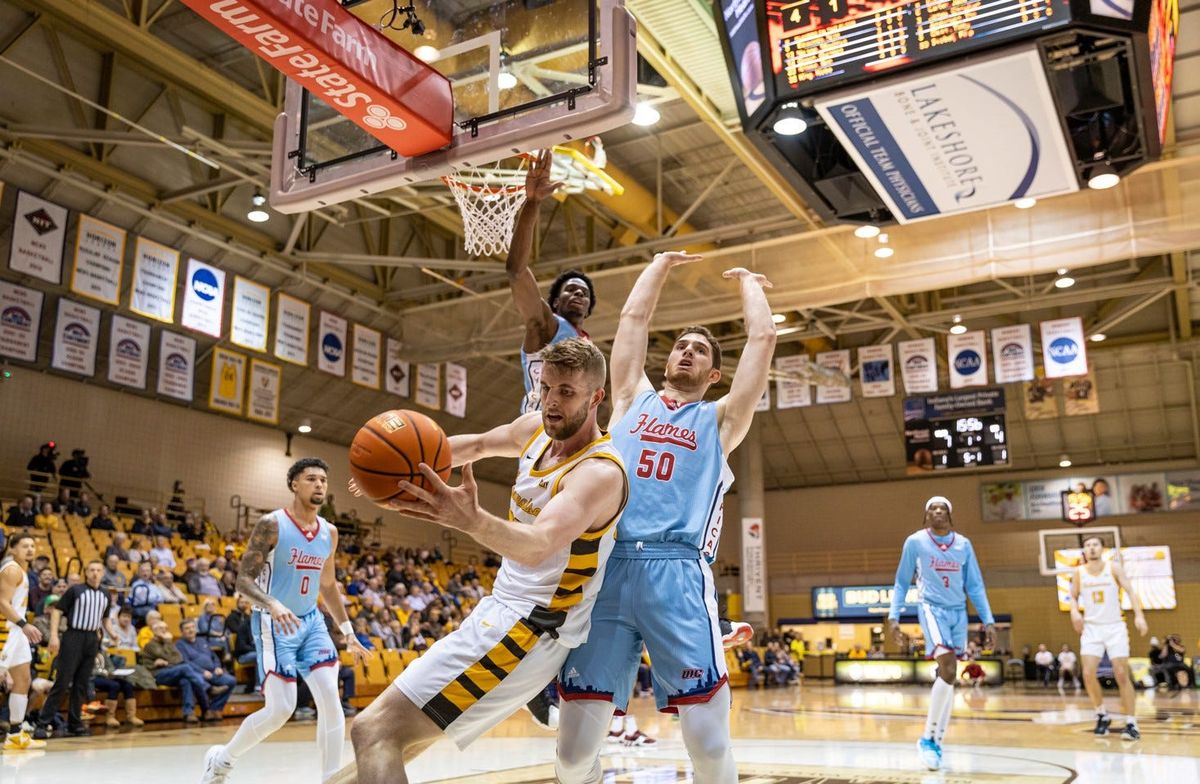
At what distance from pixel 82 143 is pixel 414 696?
18171 mm

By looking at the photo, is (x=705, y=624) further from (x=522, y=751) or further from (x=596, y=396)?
(x=522, y=751)

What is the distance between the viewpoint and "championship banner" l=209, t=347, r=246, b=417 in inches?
781

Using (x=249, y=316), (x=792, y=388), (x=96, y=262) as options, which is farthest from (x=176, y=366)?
(x=792, y=388)

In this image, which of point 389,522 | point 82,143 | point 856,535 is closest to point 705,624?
point 82,143

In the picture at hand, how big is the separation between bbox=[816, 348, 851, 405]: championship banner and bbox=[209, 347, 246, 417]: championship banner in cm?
1197

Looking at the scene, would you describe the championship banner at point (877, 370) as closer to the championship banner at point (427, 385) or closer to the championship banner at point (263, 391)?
the championship banner at point (427, 385)

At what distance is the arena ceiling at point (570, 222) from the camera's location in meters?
14.5

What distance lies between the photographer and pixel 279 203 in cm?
620

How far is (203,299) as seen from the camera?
17.6m

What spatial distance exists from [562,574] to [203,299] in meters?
16.0

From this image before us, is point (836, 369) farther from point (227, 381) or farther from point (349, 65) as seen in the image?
point (349, 65)

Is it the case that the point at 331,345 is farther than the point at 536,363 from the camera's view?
Yes

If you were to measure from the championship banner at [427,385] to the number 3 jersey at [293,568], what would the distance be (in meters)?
15.5

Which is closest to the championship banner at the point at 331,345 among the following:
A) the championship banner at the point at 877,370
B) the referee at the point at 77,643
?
the referee at the point at 77,643
